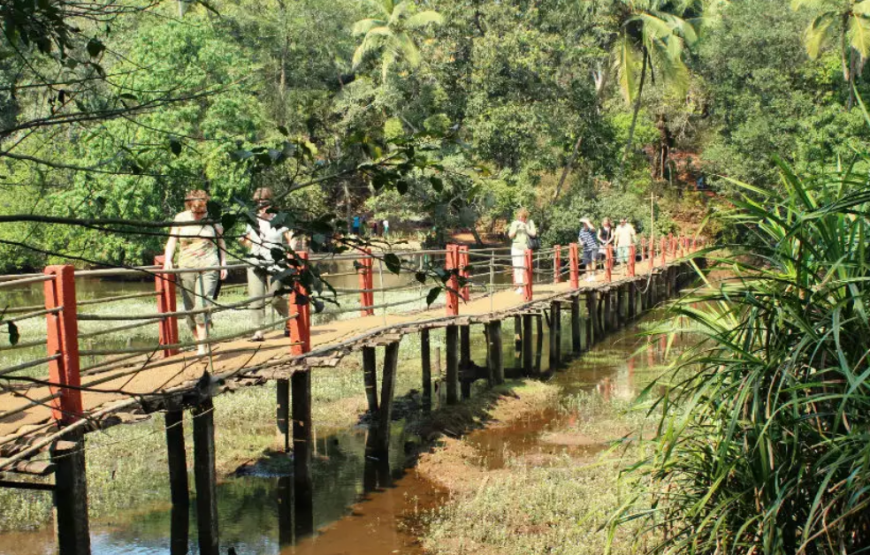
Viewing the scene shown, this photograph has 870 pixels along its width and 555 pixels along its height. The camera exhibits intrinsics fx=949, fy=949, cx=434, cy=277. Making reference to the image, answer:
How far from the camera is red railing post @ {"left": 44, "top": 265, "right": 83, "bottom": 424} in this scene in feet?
20.6

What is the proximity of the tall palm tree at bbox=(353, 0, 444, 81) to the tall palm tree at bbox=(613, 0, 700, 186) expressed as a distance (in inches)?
251

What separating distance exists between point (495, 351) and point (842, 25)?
2125 cm

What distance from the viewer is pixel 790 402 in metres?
4.33

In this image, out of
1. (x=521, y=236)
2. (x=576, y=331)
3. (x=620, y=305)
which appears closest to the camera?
(x=521, y=236)

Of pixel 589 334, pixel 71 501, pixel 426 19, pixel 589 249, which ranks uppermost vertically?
pixel 426 19

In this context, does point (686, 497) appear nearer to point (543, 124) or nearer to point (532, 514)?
point (532, 514)

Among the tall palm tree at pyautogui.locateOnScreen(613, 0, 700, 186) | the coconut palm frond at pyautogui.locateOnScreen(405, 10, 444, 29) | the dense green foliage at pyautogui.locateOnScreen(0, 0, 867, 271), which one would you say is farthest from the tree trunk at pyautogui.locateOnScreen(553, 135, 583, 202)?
the coconut palm frond at pyautogui.locateOnScreen(405, 10, 444, 29)

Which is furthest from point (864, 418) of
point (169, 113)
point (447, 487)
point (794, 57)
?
point (794, 57)

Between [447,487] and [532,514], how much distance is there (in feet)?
5.62

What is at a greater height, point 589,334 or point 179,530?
point 589,334

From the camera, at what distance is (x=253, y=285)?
10.1m

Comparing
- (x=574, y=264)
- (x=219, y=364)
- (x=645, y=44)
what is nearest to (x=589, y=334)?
(x=574, y=264)

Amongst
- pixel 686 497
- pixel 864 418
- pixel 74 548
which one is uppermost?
pixel 864 418

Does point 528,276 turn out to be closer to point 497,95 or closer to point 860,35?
point 497,95
